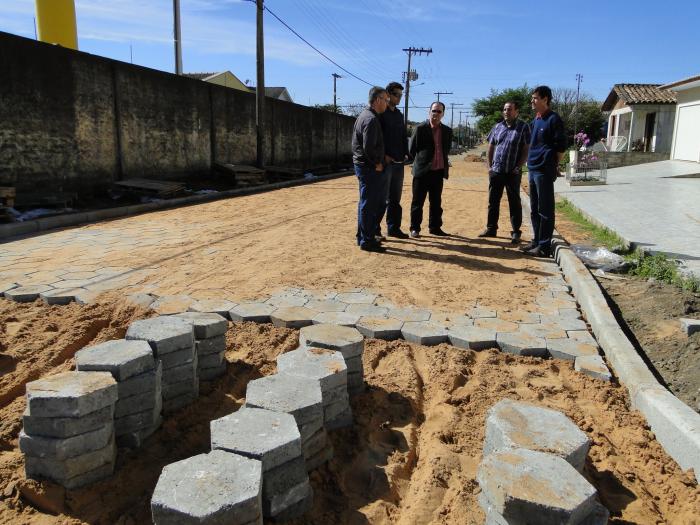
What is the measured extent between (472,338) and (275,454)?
6.82ft

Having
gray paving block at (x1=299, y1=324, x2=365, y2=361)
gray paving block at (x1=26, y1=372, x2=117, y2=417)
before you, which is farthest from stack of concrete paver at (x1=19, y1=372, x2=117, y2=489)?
gray paving block at (x1=299, y1=324, x2=365, y2=361)

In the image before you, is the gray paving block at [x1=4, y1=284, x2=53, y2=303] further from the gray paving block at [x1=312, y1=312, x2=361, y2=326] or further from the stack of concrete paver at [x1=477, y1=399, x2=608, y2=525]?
the stack of concrete paver at [x1=477, y1=399, x2=608, y2=525]

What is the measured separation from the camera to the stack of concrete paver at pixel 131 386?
257cm

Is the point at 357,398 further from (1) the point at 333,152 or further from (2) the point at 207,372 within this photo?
(1) the point at 333,152

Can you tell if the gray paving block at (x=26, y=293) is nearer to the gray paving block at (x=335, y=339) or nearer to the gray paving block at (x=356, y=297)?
the gray paving block at (x=356, y=297)

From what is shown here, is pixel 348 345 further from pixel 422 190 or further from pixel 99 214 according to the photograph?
pixel 99 214

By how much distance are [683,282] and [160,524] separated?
4.91 meters

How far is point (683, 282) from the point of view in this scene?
16.2ft

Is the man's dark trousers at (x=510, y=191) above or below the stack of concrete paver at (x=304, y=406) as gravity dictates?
above

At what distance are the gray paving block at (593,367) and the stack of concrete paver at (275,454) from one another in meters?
2.04

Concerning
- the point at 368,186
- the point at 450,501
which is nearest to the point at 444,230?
the point at 368,186

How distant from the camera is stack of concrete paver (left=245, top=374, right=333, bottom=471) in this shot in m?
2.41

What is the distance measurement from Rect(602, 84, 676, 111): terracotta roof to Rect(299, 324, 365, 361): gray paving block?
97.3 ft

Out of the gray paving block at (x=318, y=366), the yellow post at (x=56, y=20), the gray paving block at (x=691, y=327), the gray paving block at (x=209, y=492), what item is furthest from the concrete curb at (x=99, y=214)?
the yellow post at (x=56, y=20)
